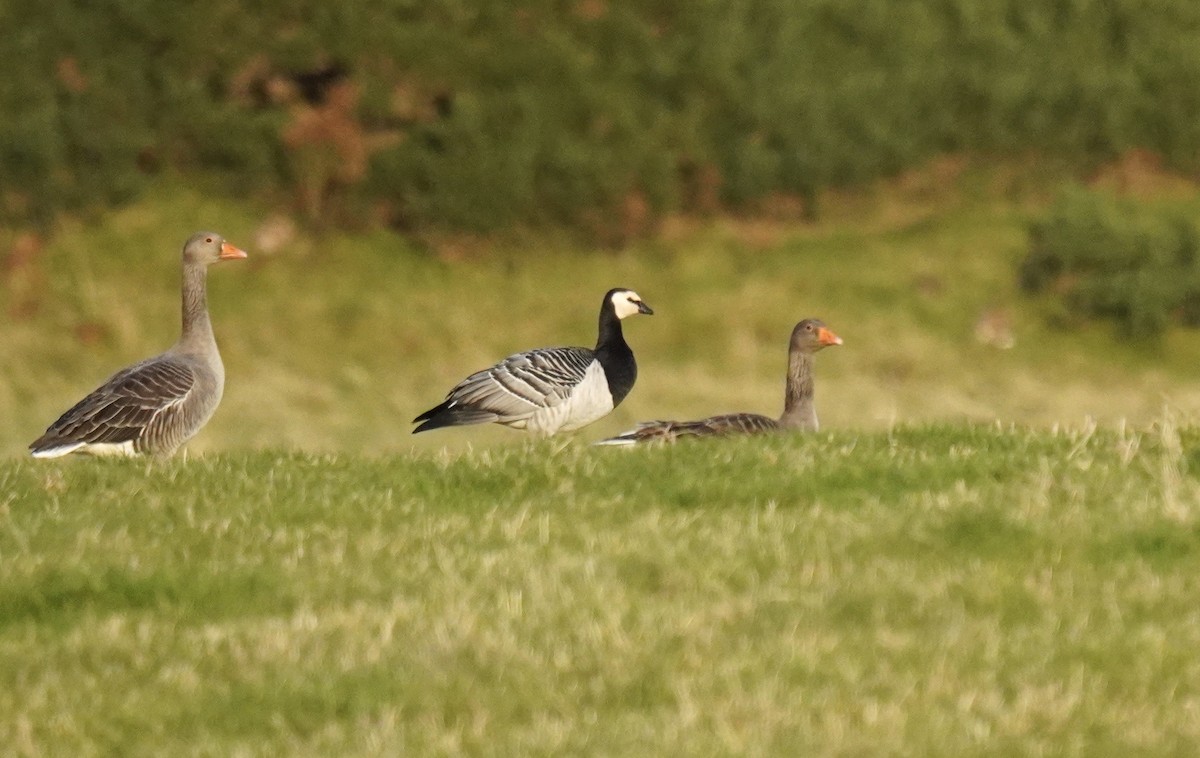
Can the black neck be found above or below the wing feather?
above

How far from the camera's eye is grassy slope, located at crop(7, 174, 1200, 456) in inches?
1133

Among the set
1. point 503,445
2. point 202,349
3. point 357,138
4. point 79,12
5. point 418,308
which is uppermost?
point 79,12

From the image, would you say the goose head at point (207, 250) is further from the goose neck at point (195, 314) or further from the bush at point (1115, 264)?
the bush at point (1115, 264)

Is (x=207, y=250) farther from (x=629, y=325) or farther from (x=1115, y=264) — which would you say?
(x=1115, y=264)

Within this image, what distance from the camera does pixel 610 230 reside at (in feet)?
107

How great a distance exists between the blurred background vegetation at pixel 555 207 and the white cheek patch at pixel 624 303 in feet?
26.3

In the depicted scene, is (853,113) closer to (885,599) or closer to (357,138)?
(357,138)

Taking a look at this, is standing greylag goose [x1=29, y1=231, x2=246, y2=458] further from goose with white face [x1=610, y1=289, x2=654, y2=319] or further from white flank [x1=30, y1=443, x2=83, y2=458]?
goose with white face [x1=610, y1=289, x2=654, y2=319]

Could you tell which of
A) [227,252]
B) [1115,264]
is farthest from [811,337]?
[1115,264]

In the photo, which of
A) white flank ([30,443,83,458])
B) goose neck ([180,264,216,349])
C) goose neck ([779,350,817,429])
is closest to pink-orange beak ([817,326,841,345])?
goose neck ([779,350,817,429])

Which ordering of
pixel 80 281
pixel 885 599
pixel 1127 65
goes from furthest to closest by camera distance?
pixel 1127 65 < pixel 80 281 < pixel 885 599

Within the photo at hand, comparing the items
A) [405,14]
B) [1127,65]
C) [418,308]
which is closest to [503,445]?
[418,308]

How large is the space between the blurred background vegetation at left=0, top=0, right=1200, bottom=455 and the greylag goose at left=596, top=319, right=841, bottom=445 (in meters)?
9.38

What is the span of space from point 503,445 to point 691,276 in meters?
19.5
